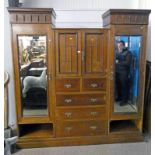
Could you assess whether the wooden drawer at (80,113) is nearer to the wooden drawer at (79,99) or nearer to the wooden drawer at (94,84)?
the wooden drawer at (79,99)

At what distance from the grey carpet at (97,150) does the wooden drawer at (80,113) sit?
42cm

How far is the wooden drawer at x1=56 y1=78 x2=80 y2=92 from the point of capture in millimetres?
2576

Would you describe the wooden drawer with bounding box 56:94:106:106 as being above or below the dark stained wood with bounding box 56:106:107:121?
above

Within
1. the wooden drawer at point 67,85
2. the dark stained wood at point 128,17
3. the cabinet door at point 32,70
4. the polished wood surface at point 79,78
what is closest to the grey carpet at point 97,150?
the polished wood surface at point 79,78

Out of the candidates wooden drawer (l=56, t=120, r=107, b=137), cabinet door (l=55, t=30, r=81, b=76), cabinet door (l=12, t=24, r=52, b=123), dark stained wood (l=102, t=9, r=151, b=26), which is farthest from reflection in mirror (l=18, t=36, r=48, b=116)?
dark stained wood (l=102, t=9, r=151, b=26)

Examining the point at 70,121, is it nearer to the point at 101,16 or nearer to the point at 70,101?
the point at 70,101

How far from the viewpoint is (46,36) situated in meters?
2.45

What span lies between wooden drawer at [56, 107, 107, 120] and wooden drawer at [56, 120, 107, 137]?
8 centimetres

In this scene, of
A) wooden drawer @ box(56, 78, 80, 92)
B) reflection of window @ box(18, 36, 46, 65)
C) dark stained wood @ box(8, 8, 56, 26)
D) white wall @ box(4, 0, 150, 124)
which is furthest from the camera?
white wall @ box(4, 0, 150, 124)

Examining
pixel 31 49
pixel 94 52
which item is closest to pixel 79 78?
pixel 94 52

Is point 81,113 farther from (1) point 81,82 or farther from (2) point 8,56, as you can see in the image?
(2) point 8,56

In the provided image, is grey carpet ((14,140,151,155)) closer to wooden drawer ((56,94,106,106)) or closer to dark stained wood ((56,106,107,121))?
dark stained wood ((56,106,107,121))
